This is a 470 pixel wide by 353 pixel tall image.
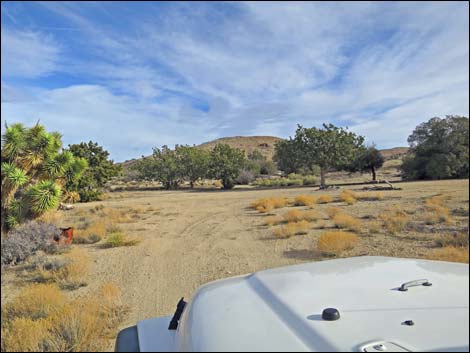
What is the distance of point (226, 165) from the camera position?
159 feet

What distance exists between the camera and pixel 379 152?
4497 cm

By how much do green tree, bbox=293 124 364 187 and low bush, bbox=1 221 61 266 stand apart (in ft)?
99.5

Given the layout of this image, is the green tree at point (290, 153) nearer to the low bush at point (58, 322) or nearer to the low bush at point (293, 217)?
the low bush at point (293, 217)

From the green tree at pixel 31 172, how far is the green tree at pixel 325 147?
28236mm

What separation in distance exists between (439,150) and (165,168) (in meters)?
34.8

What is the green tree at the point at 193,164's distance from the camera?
171 ft

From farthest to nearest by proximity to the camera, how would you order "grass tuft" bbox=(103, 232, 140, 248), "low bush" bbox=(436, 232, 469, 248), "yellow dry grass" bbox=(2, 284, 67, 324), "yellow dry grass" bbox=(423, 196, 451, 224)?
"yellow dry grass" bbox=(423, 196, 451, 224) < "grass tuft" bbox=(103, 232, 140, 248) < "low bush" bbox=(436, 232, 469, 248) < "yellow dry grass" bbox=(2, 284, 67, 324)

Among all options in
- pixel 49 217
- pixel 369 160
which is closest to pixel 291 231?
pixel 49 217

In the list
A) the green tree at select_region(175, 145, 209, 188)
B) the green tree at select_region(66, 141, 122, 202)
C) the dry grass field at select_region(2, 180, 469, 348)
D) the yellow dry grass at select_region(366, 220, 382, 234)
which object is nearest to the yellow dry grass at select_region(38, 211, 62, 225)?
the dry grass field at select_region(2, 180, 469, 348)

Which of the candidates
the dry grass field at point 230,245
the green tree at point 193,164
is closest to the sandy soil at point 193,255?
the dry grass field at point 230,245

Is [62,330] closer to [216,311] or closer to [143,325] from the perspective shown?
[143,325]

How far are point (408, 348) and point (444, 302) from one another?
44 cm

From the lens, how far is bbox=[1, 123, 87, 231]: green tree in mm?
12812

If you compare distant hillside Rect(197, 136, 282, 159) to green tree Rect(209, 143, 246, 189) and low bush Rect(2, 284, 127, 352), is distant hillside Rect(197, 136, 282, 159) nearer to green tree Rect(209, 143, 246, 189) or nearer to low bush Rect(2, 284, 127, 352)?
green tree Rect(209, 143, 246, 189)
